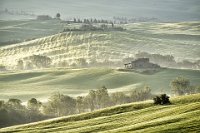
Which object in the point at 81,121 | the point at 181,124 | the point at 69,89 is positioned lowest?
the point at 69,89

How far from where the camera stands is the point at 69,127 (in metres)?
70.0

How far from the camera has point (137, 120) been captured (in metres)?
63.7

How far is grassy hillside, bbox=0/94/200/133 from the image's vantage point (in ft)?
178

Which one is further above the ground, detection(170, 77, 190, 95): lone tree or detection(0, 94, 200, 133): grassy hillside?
detection(0, 94, 200, 133): grassy hillside

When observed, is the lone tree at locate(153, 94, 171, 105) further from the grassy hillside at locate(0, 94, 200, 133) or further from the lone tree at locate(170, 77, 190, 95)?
the lone tree at locate(170, 77, 190, 95)

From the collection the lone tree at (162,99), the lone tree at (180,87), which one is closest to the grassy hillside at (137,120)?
the lone tree at (162,99)

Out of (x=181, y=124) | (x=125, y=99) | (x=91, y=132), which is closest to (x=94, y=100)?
(x=125, y=99)

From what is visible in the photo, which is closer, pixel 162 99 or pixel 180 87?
pixel 162 99

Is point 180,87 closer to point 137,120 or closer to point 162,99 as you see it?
point 162,99

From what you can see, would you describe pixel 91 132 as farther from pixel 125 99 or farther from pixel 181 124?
pixel 125 99

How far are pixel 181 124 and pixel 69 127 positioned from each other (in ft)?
71.1

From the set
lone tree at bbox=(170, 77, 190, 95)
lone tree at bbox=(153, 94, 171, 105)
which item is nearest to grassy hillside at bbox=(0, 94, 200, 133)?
lone tree at bbox=(153, 94, 171, 105)

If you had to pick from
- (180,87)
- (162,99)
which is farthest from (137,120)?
(180,87)

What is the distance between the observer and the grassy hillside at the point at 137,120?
5422cm
